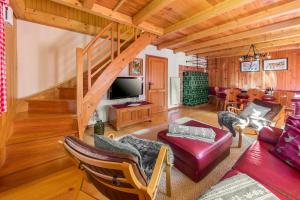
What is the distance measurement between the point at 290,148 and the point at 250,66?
21.5 ft

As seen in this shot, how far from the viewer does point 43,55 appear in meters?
3.56

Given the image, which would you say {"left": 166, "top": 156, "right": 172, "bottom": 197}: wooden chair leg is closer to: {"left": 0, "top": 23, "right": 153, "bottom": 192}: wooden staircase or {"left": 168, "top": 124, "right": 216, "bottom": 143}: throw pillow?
{"left": 168, "top": 124, "right": 216, "bottom": 143}: throw pillow

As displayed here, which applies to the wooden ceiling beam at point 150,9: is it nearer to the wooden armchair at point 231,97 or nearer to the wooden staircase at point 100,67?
the wooden staircase at point 100,67

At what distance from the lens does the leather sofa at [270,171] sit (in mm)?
1210

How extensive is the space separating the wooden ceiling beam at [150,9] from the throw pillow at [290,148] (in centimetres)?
234

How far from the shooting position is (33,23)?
3377 millimetres

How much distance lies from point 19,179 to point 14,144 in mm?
422

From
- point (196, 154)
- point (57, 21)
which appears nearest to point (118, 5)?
point (57, 21)

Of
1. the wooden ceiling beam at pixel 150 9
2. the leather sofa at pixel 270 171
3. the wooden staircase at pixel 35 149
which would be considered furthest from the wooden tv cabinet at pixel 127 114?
the leather sofa at pixel 270 171

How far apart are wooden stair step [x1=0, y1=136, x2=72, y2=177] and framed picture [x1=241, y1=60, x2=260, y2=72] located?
7647 mm

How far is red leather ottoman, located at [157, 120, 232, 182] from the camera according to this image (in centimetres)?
191

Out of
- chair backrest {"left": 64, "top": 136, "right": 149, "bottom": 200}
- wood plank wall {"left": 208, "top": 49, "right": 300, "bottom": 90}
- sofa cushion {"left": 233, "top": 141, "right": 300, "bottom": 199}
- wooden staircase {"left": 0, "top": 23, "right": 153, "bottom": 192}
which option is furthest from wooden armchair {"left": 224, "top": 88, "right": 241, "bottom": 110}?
chair backrest {"left": 64, "top": 136, "right": 149, "bottom": 200}

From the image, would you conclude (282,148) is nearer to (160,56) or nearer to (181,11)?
(181,11)

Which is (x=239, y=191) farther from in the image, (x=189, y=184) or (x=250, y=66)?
(x=250, y=66)
